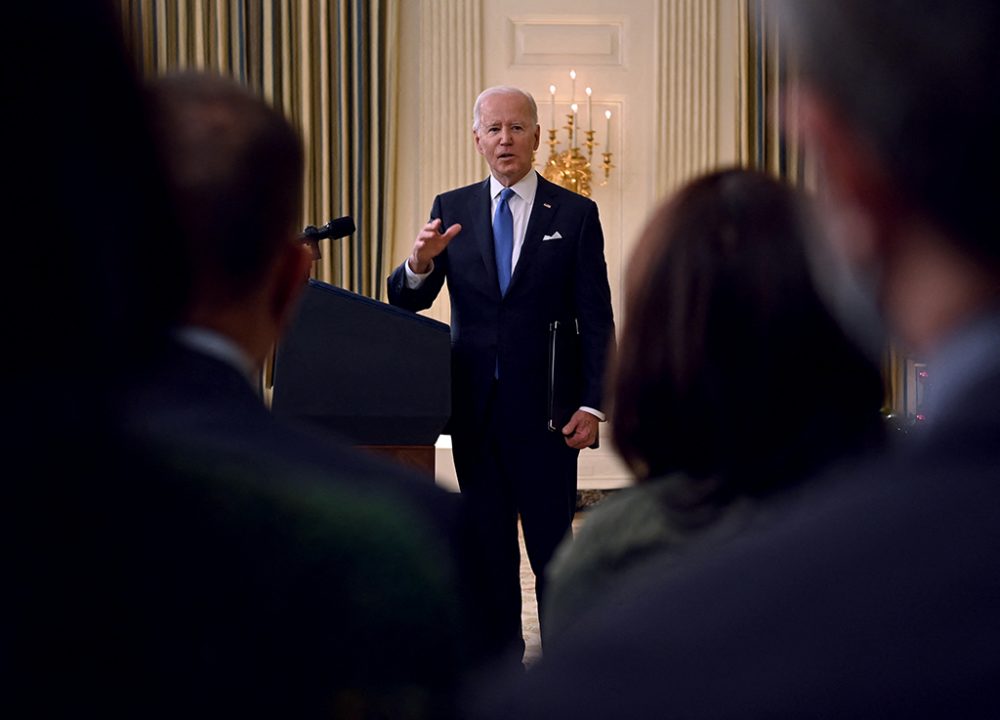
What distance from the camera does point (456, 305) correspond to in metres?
4.01

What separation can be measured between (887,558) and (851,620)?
22 millimetres

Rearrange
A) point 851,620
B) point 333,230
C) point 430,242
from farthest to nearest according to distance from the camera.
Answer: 1. point 430,242
2. point 333,230
3. point 851,620

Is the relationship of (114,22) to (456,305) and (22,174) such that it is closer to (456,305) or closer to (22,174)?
(22,174)

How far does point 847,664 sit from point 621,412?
36.2 inches

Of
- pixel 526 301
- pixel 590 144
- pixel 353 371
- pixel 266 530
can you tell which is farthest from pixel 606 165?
pixel 266 530

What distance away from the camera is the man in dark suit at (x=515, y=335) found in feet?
12.6

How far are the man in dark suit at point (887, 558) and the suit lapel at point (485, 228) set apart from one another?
3513 mm

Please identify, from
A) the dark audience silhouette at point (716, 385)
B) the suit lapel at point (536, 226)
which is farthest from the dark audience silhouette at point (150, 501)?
the suit lapel at point (536, 226)

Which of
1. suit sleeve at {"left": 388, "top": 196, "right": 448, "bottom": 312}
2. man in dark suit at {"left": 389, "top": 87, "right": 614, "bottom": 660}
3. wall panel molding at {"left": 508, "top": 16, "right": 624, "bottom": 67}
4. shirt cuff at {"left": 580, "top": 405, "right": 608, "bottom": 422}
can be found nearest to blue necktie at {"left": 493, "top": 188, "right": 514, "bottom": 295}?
man in dark suit at {"left": 389, "top": 87, "right": 614, "bottom": 660}

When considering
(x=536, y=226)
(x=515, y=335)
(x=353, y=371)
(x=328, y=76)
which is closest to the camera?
(x=353, y=371)

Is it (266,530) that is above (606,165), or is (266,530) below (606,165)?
below

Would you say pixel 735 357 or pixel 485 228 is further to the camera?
pixel 485 228

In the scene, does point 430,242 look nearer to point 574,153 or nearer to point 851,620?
point 851,620

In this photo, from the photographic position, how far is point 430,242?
3729 millimetres
